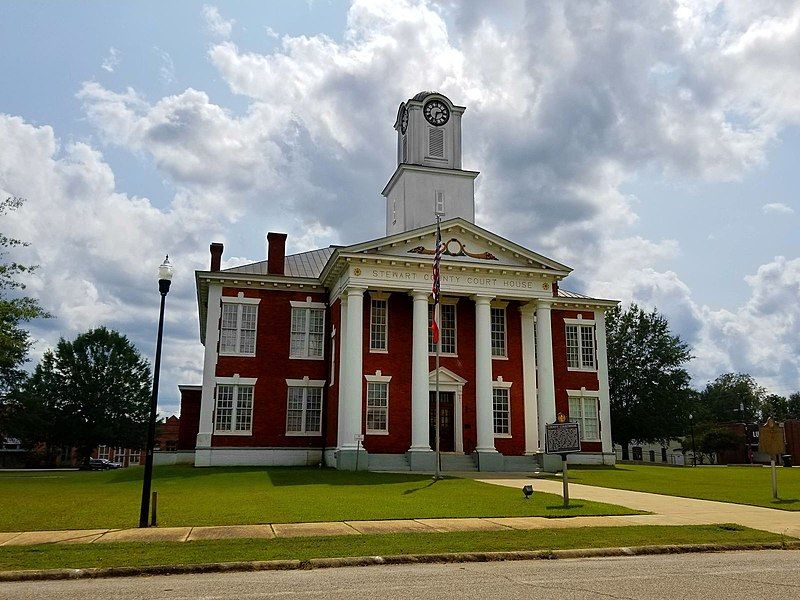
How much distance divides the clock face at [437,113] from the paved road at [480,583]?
34.8 metres

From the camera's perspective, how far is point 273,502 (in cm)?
1848

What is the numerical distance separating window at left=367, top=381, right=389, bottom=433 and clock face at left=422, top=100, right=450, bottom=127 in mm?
16771

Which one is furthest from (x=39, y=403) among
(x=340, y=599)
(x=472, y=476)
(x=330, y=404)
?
(x=340, y=599)

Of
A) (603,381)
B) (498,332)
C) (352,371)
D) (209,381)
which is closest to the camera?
(352,371)

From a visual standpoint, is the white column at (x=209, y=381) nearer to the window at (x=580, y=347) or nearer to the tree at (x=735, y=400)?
the window at (x=580, y=347)

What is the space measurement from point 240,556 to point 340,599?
128 inches

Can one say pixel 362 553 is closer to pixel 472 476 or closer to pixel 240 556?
pixel 240 556

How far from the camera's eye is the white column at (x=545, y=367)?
114 feet

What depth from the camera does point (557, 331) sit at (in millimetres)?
42000

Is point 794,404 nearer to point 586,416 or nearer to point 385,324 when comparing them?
point 586,416

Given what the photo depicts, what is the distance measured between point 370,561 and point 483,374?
78.9 feet

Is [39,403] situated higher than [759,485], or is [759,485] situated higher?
[39,403]

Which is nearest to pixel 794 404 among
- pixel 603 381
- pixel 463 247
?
pixel 603 381

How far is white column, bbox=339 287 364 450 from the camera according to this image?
32.2 m
